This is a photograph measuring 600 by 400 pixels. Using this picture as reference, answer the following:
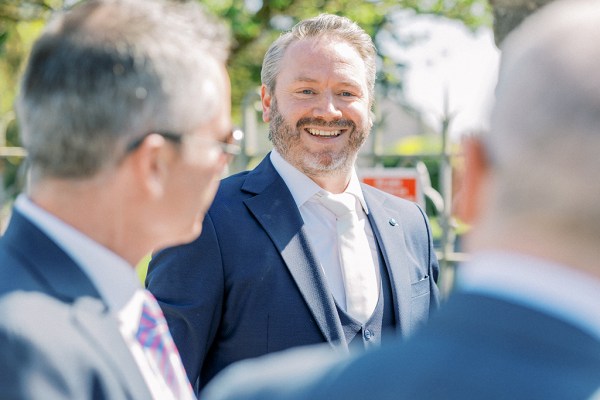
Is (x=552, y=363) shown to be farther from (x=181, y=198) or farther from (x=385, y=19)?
(x=385, y=19)

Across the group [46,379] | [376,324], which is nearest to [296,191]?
[376,324]

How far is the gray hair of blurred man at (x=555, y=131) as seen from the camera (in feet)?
2.75

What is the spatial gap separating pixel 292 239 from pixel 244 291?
26cm

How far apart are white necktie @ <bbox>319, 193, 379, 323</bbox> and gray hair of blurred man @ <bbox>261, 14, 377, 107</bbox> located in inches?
19.7

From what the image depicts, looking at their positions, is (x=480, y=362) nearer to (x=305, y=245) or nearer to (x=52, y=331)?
(x=52, y=331)

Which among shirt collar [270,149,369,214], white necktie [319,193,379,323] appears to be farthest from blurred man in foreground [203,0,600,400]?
shirt collar [270,149,369,214]

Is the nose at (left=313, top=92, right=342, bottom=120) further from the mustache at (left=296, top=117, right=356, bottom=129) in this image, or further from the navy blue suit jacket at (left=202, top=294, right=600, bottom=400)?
the navy blue suit jacket at (left=202, top=294, right=600, bottom=400)

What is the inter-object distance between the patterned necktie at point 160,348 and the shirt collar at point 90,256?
77 millimetres

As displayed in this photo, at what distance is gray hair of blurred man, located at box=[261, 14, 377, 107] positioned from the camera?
3000mm

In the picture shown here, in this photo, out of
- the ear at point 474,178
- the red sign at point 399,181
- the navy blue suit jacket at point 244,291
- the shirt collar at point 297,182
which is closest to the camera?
the ear at point 474,178

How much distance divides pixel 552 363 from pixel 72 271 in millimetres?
860

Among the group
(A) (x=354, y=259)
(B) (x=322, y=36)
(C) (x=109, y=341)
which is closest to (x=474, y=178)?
(C) (x=109, y=341)

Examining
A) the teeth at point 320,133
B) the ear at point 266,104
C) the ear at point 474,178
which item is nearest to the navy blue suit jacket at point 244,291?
the teeth at point 320,133

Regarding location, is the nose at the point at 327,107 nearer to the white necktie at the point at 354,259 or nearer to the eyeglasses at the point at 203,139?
the white necktie at the point at 354,259
